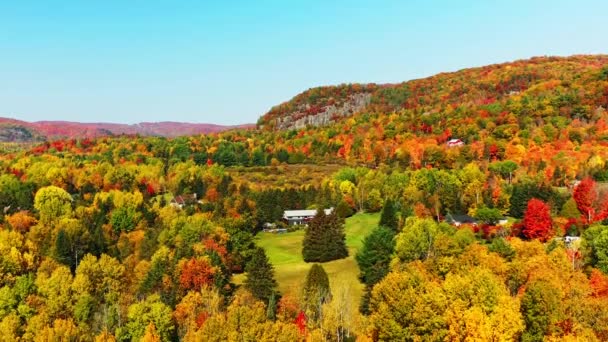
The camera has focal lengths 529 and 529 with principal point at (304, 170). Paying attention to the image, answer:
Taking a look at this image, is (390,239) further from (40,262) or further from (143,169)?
(143,169)

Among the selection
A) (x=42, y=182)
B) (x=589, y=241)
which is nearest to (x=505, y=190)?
(x=589, y=241)

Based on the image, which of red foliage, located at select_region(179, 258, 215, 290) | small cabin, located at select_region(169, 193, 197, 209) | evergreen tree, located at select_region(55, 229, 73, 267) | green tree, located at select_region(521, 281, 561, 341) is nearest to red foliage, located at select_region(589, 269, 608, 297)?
green tree, located at select_region(521, 281, 561, 341)

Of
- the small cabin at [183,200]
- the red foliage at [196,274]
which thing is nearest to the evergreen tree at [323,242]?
the red foliage at [196,274]

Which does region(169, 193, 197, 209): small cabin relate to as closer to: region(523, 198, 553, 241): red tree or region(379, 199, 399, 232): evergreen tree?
region(379, 199, 399, 232): evergreen tree

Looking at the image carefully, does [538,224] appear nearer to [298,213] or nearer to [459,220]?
[459,220]

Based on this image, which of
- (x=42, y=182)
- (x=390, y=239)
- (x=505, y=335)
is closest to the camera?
(x=505, y=335)

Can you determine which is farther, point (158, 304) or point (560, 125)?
point (560, 125)
